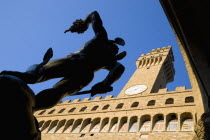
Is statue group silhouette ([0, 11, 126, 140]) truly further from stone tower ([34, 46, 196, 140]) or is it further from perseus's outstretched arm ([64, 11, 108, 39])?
stone tower ([34, 46, 196, 140])

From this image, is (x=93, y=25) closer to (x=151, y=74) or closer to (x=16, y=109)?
(x=16, y=109)

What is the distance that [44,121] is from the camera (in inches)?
887

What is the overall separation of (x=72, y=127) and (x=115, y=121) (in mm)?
4501

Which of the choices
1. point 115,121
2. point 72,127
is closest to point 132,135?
point 115,121

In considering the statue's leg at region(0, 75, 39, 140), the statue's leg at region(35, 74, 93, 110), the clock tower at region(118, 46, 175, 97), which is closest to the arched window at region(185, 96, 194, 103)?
the clock tower at region(118, 46, 175, 97)

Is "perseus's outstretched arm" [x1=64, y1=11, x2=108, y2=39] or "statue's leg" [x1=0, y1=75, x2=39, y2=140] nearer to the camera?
"statue's leg" [x1=0, y1=75, x2=39, y2=140]

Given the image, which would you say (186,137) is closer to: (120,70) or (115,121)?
(115,121)

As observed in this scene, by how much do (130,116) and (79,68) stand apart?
16.3 meters

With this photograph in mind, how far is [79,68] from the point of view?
2.11m

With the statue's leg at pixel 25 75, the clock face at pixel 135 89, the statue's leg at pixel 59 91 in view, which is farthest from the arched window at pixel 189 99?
the statue's leg at pixel 25 75

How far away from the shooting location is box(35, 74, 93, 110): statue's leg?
1.65 metres

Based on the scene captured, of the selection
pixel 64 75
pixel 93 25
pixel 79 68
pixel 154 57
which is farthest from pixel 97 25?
pixel 154 57

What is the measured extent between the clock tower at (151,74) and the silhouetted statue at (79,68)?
1948 centimetres

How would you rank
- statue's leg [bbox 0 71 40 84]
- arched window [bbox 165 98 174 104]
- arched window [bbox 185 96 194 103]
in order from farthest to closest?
arched window [bbox 165 98 174 104]
arched window [bbox 185 96 194 103]
statue's leg [bbox 0 71 40 84]
